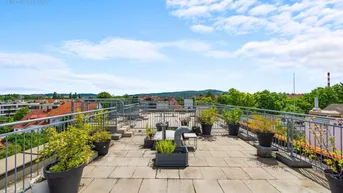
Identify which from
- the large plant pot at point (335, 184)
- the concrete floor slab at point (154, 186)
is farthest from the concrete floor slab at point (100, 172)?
the large plant pot at point (335, 184)

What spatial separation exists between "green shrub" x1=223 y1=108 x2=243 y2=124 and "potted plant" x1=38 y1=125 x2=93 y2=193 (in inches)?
237

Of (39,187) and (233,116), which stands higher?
(233,116)

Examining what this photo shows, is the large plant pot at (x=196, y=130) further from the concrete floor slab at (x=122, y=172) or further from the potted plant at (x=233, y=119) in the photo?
the concrete floor slab at (x=122, y=172)

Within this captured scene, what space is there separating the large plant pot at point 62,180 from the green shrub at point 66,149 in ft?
0.30

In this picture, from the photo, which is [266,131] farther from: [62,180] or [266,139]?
[62,180]

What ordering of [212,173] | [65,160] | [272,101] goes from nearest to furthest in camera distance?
[65,160] < [212,173] < [272,101]

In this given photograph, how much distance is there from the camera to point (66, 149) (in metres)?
2.61

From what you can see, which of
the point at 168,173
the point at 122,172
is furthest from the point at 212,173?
the point at 122,172

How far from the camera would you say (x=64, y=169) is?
253cm

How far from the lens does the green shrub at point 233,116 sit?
7547 mm

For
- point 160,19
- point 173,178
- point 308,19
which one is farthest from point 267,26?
point 173,178

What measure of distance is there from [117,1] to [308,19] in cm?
735

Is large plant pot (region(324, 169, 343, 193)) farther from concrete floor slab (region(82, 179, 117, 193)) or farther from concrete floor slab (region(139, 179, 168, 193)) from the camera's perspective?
concrete floor slab (region(82, 179, 117, 193))

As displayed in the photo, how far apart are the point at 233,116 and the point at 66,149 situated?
6294 mm
